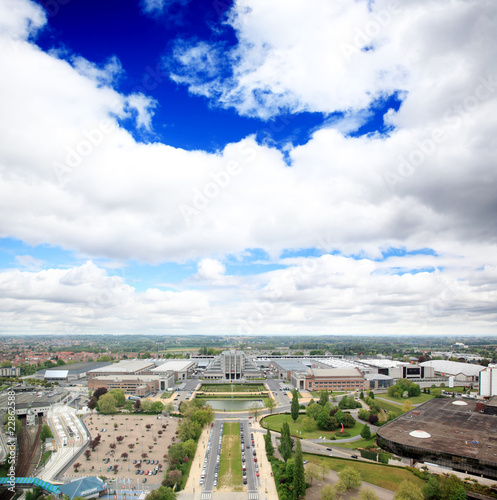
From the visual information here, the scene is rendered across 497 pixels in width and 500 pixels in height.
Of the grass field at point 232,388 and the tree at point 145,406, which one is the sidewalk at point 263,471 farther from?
the grass field at point 232,388

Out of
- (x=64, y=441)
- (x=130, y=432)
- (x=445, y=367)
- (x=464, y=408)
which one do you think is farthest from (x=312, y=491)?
(x=445, y=367)

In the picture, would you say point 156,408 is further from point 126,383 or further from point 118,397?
point 126,383

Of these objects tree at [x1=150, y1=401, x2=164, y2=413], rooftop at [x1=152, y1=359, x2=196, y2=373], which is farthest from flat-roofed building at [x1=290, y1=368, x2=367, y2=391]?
tree at [x1=150, y1=401, x2=164, y2=413]

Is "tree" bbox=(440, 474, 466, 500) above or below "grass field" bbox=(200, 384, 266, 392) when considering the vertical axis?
above

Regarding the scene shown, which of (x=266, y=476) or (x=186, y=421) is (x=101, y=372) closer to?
(x=186, y=421)

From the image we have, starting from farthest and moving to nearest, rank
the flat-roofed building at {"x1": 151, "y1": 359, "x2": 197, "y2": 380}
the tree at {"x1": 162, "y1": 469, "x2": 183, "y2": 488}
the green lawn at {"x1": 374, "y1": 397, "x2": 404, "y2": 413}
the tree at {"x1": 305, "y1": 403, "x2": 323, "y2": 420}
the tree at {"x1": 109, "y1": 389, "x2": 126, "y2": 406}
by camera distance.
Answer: the flat-roofed building at {"x1": 151, "y1": 359, "x2": 197, "y2": 380}, the tree at {"x1": 109, "y1": 389, "x2": 126, "y2": 406}, the green lawn at {"x1": 374, "y1": 397, "x2": 404, "y2": 413}, the tree at {"x1": 305, "y1": 403, "x2": 323, "y2": 420}, the tree at {"x1": 162, "y1": 469, "x2": 183, "y2": 488}

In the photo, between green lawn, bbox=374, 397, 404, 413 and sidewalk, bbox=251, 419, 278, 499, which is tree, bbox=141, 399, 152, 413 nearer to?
sidewalk, bbox=251, 419, 278, 499
